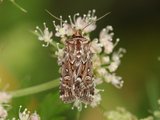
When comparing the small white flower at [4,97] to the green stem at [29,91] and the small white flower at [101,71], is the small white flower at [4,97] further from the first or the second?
the small white flower at [101,71]

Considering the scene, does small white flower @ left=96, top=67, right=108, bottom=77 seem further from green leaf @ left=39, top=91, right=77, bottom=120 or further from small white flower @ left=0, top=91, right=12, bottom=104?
small white flower @ left=0, top=91, right=12, bottom=104

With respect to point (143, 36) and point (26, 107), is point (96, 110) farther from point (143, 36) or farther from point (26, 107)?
point (26, 107)

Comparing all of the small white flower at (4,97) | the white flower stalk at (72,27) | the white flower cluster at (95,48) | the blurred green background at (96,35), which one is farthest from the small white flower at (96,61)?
the small white flower at (4,97)

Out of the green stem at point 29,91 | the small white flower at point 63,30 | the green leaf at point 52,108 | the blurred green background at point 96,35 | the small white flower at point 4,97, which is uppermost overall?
the blurred green background at point 96,35

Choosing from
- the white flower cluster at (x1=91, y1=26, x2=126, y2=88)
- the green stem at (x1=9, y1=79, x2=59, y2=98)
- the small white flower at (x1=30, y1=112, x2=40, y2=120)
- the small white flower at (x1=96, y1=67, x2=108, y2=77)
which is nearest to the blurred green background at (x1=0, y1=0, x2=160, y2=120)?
the green stem at (x1=9, y1=79, x2=59, y2=98)

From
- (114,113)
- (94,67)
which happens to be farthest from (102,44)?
(114,113)

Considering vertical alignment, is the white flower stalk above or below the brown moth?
above
